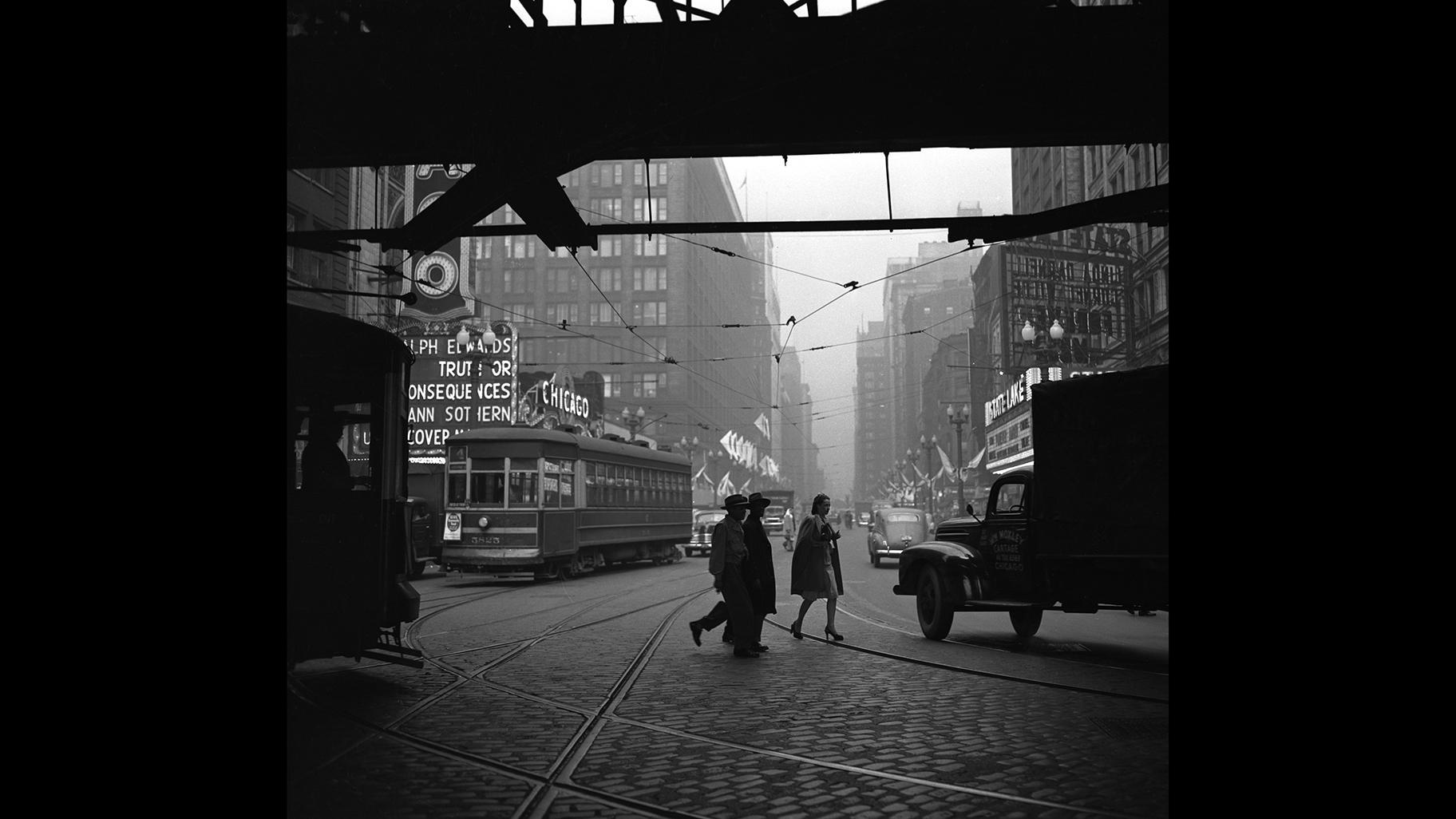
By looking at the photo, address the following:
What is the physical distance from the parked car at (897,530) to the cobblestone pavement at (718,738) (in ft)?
67.6

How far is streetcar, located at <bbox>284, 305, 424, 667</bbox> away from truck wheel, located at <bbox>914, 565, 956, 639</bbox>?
5963 millimetres

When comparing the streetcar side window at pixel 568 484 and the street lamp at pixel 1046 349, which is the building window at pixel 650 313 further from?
the streetcar side window at pixel 568 484

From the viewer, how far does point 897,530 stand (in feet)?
105

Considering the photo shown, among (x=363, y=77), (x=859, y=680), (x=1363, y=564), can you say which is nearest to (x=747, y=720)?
(x=859, y=680)

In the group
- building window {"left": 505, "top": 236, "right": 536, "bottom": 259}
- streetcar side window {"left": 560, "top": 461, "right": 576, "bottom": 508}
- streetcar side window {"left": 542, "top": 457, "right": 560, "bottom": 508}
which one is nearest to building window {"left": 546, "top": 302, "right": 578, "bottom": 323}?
building window {"left": 505, "top": 236, "right": 536, "bottom": 259}

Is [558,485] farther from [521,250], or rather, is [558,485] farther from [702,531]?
[521,250]

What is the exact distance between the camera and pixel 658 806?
5.17 meters

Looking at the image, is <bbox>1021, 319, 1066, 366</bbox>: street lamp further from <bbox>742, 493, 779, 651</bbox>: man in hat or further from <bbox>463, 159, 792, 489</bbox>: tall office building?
<bbox>463, 159, 792, 489</bbox>: tall office building

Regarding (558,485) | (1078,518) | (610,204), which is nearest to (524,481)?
(558,485)

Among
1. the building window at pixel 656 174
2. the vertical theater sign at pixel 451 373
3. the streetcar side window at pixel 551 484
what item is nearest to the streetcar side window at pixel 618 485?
the streetcar side window at pixel 551 484

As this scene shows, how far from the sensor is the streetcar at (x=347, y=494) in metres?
8.30

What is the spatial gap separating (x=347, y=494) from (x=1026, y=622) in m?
7.49

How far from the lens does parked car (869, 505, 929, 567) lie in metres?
32.0

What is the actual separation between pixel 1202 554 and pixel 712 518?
119ft
